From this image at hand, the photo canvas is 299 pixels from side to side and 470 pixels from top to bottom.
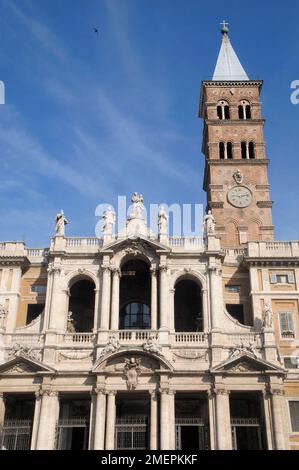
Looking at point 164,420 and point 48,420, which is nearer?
point 164,420

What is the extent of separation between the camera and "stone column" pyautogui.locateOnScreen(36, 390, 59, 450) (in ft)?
115

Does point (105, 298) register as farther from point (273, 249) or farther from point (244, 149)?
point (244, 149)

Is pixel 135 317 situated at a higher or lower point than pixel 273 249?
lower

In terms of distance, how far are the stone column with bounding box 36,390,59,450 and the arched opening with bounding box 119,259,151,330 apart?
763cm

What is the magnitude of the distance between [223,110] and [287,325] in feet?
83.9

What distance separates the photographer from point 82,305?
4312cm

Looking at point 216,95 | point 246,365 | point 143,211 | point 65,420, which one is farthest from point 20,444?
point 216,95

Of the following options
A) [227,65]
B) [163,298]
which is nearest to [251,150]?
[227,65]

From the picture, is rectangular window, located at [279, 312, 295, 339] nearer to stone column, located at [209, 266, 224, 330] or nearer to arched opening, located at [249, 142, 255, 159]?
stone column, located at [209, 266, 224, 330]

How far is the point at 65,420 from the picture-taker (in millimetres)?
37344

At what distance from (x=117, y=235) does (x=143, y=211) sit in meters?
2.83

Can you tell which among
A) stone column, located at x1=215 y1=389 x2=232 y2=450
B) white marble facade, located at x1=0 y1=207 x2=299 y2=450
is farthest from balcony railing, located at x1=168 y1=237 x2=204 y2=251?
stone column, located at x1=215 y1=389 x2=232 y2=450

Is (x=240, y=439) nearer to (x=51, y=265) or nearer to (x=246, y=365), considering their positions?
(x=246, y=365)

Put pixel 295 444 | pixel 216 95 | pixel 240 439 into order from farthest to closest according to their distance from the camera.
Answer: pixel 216 95
pixel 240 439
pixel 295 444
